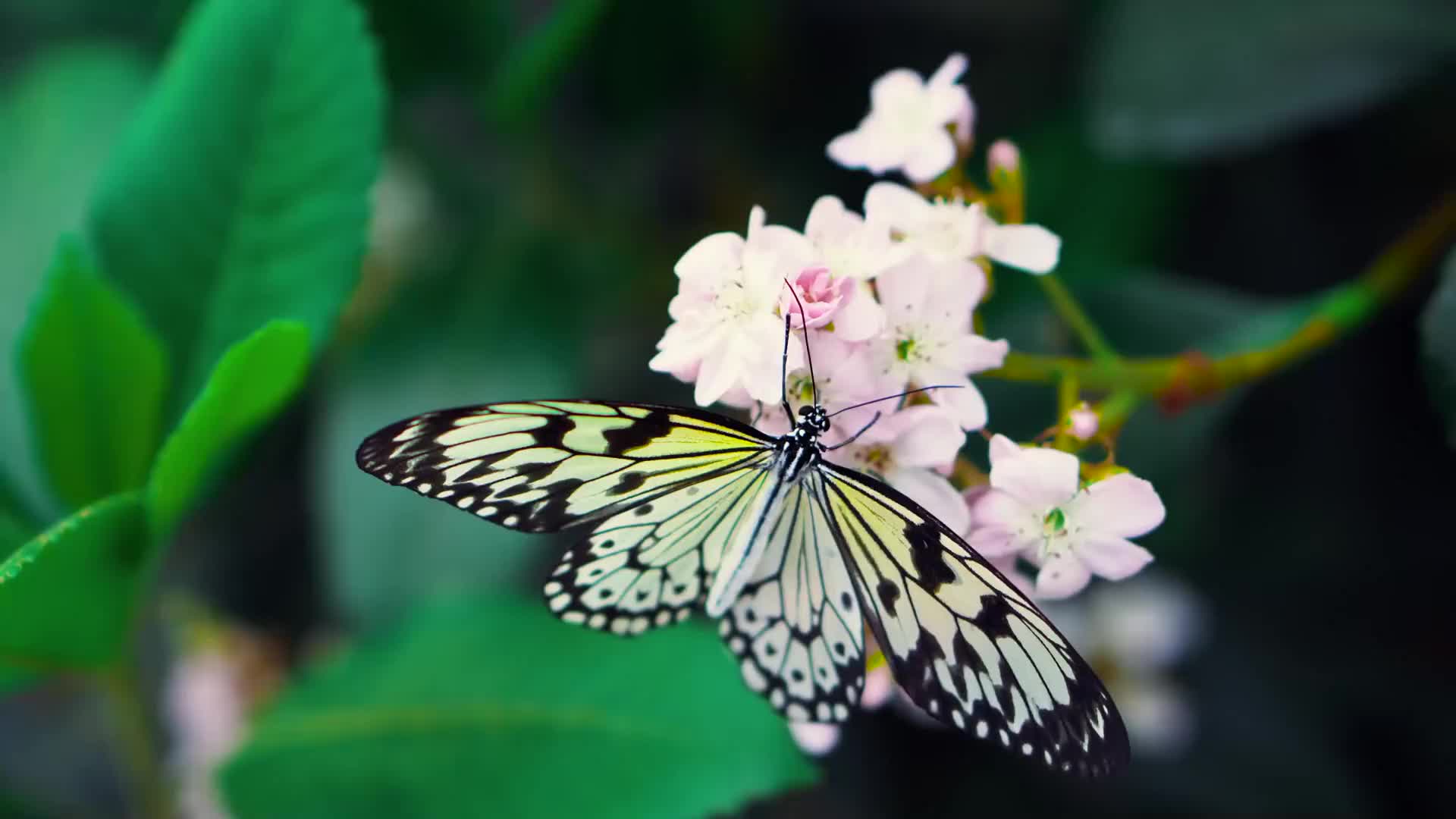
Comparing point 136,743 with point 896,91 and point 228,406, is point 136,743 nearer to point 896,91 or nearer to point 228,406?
point 228,406

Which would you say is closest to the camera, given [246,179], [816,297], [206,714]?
[816,297]

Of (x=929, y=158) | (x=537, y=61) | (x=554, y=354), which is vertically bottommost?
(x=929, y=158)

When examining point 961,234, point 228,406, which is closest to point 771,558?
point 961,234

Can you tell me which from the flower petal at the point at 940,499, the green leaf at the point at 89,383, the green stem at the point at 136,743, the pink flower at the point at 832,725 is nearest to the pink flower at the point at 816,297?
the flower petal at the point at 940,499

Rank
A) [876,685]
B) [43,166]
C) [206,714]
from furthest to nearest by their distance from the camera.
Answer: [206,714] < [43,166] < [876,685]

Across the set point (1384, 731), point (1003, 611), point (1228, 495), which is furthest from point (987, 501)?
point (1384, 731)

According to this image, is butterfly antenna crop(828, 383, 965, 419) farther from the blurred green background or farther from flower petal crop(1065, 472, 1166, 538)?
the blurred green background

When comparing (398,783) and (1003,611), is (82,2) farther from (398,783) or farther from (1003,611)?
(1003,611)
